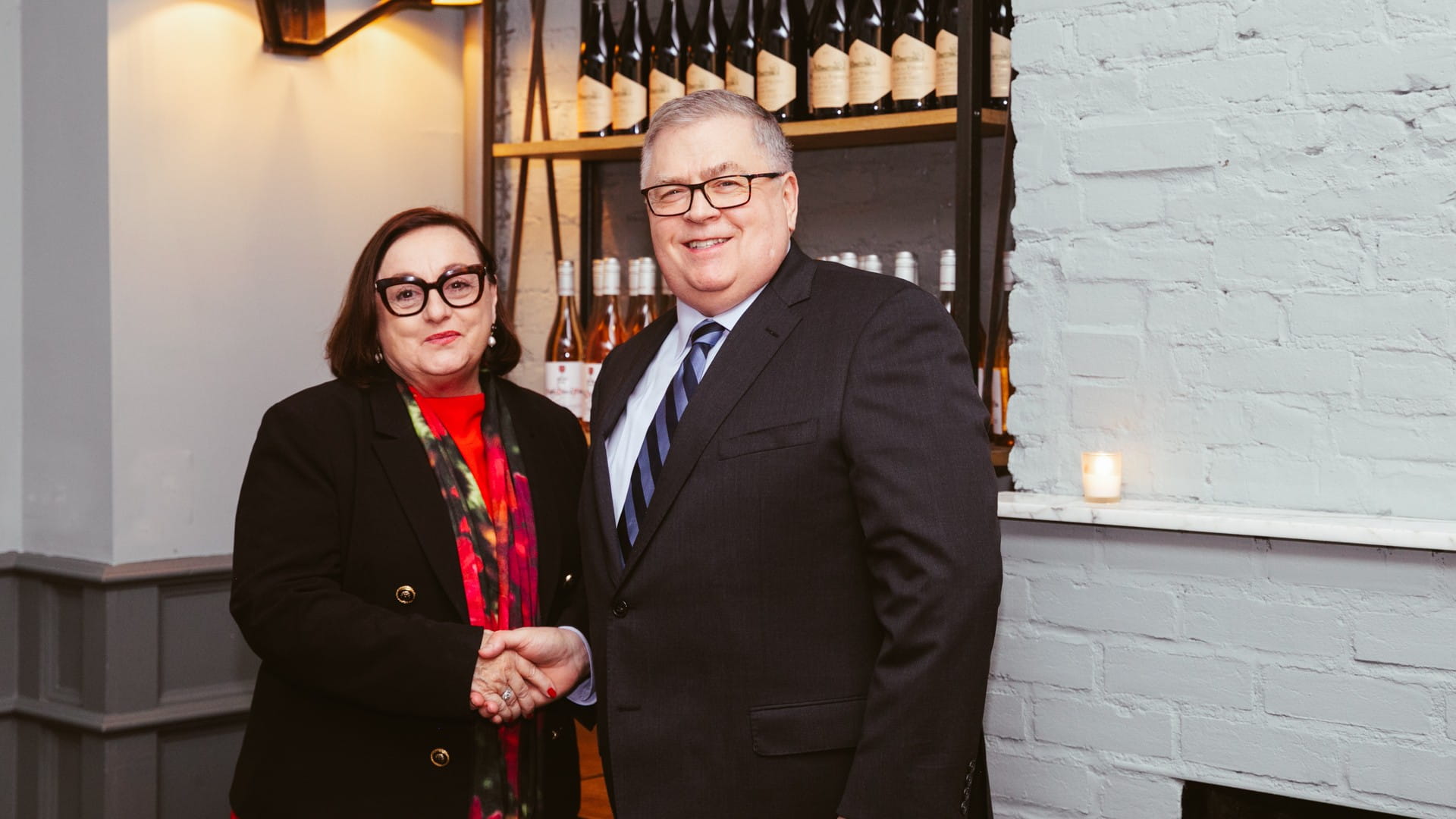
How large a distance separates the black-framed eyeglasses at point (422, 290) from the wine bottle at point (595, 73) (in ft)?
3.78

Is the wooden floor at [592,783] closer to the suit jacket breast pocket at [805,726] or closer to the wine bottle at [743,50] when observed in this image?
the suit jacket breast pocket at [805,726]

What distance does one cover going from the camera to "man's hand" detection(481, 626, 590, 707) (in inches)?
64.3

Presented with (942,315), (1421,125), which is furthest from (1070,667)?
(1421,125)

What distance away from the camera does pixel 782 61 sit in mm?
2576

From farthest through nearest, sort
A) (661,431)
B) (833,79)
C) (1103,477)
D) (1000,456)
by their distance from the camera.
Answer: (833,79) → (1000,456) → (1103,477) → (661,431)

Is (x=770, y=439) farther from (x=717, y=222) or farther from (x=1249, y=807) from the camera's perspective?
(x=1249, y=807)

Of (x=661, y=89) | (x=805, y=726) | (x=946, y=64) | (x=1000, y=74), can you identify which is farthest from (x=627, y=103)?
(x=805, y=726)

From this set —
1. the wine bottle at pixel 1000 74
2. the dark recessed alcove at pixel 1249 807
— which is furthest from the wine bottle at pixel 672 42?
the dark recessed alcove at pixel 1249 807

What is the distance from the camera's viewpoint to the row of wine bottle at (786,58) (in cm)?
243

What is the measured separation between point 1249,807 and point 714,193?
110cm

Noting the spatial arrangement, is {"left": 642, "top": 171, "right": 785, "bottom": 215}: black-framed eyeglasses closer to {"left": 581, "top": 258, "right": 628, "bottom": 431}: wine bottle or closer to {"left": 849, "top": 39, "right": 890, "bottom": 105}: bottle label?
{"left": 849, "top": 39, "right": 890, "bottom": 105}: bottle label

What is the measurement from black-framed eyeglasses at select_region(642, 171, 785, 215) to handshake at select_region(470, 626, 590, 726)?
53 cm

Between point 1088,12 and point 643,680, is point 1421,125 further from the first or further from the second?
point 643,680

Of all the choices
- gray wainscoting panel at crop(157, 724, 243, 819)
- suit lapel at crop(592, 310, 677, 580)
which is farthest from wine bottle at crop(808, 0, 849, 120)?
gray wainscoting panel at crop(157, 724, 243, 819)
